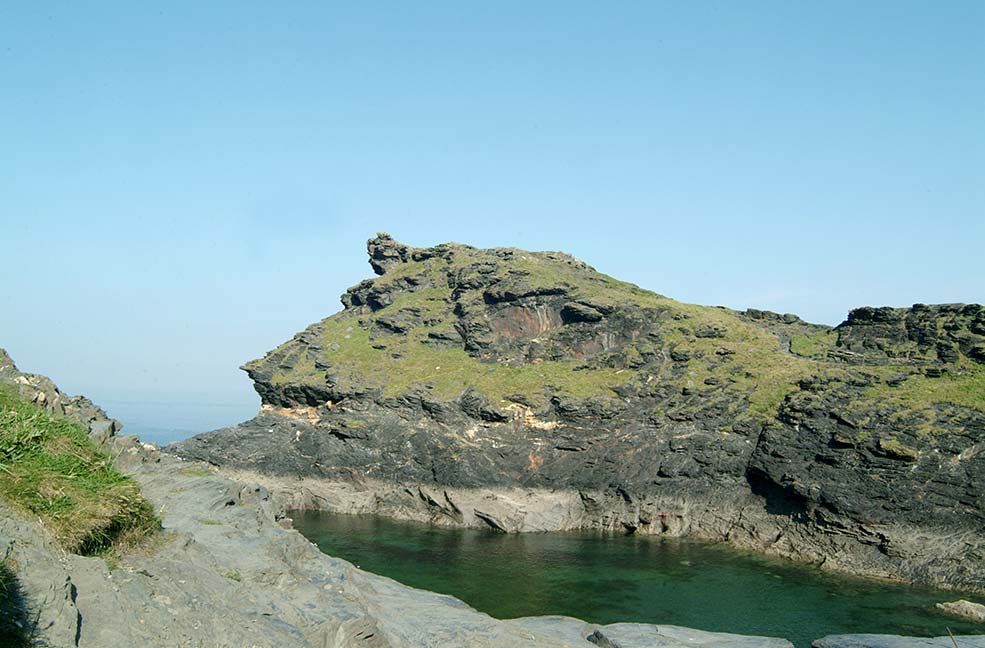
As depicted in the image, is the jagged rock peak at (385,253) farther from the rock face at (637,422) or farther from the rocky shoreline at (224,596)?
the rocky shoreline at (224,596)

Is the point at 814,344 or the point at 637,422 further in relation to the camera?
the point at 814,344

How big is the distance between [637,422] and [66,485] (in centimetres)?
5122

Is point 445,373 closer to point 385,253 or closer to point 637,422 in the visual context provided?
point 637,422

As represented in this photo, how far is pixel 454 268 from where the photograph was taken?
8338 centimetres

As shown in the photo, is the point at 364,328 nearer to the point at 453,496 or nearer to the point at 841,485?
the point at 453,496

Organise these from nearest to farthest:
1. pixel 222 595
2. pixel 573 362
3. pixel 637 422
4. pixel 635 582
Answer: pixel 222 595 → pixel 635 582 → pixel 637 422 → pixel 573 362

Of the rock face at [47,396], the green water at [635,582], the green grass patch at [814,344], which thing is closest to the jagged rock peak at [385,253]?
the green water at [635,582]

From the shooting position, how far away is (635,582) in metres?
43.3

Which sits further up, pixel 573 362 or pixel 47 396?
pixel 573 362

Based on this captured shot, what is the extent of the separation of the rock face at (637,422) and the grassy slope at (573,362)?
0.24 m

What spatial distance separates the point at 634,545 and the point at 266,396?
132ft

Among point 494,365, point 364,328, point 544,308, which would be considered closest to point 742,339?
point 544,308

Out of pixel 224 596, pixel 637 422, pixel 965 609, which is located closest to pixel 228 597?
pixel 224 596

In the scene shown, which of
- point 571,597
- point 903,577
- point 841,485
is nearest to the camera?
point 571,597
